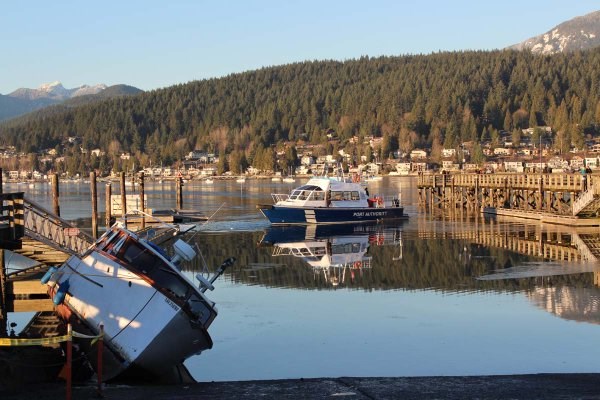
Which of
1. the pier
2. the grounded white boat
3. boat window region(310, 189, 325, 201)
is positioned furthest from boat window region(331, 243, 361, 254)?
the grounded white boat

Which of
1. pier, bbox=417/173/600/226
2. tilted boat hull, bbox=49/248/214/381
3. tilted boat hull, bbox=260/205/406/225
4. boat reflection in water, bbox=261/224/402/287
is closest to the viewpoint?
tilted boat hull, bbox=49/248/214/381

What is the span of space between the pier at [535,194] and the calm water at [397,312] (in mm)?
7847

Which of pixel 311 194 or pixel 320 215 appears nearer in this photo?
pixel 320 215

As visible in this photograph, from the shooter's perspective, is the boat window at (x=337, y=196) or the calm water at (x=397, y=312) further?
the boat window at (x=337, y=196)

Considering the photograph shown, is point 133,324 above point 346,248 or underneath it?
above

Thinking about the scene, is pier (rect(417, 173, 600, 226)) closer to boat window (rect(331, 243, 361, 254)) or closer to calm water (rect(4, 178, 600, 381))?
calm water (rect(4, 178, 600, 381))

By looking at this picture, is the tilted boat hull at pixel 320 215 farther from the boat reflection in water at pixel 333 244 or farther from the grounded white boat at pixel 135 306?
the grounded white boat at pixel 135 306

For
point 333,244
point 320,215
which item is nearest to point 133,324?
point 333,244

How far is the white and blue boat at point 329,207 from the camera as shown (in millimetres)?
56500

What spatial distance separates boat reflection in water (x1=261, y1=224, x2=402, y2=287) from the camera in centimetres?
3428

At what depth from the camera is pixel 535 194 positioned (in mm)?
63438

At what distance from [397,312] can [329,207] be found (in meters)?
32.8

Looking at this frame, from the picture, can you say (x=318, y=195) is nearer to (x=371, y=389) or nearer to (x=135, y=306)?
(x=135, y=306)

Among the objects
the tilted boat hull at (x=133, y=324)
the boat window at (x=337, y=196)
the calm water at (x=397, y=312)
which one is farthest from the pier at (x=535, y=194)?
the tilted boat hull at (x=133, y=324)
